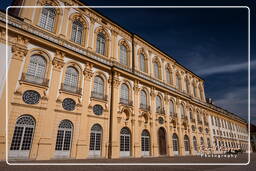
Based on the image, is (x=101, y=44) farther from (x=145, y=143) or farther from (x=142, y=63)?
(x=145, y=143)

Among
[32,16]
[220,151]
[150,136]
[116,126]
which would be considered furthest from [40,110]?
[220,151]

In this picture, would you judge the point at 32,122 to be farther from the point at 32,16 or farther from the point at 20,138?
the point at 32,16

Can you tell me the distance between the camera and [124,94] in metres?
21.2

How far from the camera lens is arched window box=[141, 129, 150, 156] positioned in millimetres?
21050

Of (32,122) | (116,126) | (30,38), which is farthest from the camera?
(116,126)

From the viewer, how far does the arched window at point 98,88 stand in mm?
18300

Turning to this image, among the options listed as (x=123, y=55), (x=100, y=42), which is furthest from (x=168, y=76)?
(x=100, y=42)

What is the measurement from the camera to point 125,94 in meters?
21.4

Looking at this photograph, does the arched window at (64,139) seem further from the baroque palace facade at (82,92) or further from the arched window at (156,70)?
the arched window at (156,70)

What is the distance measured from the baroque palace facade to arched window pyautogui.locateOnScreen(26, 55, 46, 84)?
0.26 ft

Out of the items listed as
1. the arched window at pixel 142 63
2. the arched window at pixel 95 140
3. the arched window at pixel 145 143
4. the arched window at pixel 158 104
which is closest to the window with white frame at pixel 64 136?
the arched window at pixel 95 140

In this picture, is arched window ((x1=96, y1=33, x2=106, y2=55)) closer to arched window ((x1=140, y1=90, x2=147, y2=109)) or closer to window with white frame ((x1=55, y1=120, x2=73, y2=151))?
arched window ((x1=140, y1=90, x2=147, y2=109))

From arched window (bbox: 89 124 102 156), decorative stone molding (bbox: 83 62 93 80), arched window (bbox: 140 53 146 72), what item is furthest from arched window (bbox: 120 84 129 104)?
arched window (bbox: 140 53 146 72)

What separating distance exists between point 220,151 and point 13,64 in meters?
41.2
